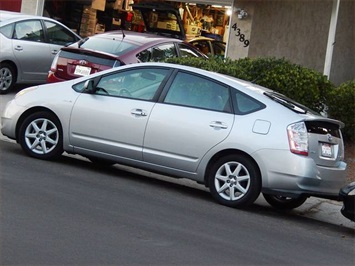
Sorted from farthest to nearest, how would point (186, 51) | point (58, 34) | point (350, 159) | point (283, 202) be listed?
point (58, 34), point (186, 51), point (350, 159), point (283, 202)

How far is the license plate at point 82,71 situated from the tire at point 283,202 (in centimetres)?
429

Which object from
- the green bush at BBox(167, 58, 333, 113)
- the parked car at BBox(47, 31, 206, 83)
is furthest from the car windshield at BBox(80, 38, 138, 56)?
the green bush at BBox(167, 58, 333, 113)

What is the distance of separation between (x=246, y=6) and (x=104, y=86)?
9065 mm

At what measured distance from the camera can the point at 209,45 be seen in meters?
19.8

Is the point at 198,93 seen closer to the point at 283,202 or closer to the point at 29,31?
the point at 283,202

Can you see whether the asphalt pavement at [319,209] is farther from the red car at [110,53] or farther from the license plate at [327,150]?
the red car at [110,53]

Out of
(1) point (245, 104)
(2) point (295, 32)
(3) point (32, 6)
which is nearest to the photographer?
(1) point (245, 104)

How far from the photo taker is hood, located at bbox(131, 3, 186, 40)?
66.4 feet

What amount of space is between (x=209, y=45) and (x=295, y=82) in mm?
6795

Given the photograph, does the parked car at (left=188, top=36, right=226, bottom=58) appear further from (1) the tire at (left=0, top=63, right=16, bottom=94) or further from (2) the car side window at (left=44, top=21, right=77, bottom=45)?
(1) the tire at (left=0, top=63, right=16, bottom=94)

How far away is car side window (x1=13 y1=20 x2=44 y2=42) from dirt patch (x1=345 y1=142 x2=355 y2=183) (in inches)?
260

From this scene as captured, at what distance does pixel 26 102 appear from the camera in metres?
10.2

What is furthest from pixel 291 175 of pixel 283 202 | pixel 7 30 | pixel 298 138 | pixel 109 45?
pixel 7 30

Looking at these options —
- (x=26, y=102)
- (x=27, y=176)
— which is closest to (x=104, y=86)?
(x=26, y=102)
